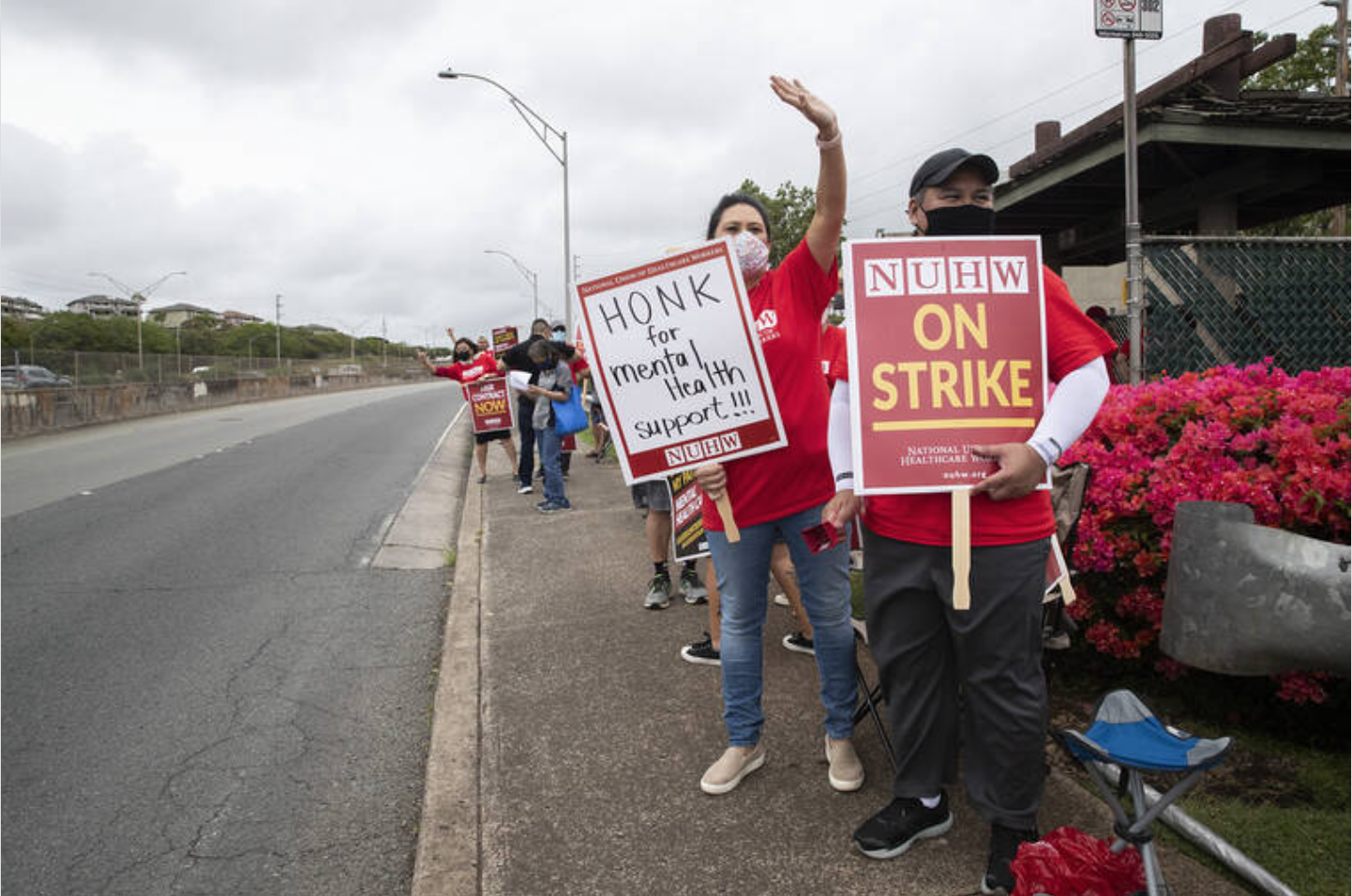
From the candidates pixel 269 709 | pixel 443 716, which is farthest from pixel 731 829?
pixel 269 709

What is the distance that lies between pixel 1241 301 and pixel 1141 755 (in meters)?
4.70

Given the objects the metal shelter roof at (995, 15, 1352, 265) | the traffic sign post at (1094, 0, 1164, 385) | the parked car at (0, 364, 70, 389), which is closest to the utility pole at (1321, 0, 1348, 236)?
the metal shelter roof at (995, 15, 1352, 265)

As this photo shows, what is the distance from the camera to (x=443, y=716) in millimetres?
4016

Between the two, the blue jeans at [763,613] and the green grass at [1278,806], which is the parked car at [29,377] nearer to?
the blue jeans at [763,613]

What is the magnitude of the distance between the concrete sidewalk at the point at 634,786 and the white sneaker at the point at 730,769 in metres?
0.04

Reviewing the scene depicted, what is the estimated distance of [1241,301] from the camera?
5.73 metres

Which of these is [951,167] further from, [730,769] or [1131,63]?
[1131,63]

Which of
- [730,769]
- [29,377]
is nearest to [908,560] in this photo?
[730,769]

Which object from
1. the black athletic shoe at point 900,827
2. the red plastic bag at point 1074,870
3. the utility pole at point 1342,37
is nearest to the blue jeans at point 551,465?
the black athletic shoe at point 900,827

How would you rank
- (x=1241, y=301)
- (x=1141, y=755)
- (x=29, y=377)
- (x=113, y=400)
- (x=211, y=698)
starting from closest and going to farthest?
(x=1141, y=755)
(x=211, y=698)
(x=1241, y=301)
(x=113, y=400)
(x=29, y=377)

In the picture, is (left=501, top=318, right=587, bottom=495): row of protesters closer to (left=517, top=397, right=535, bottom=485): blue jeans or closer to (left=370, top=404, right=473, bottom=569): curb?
(left=517, top=397, right=535, bottom=485): blue jeans

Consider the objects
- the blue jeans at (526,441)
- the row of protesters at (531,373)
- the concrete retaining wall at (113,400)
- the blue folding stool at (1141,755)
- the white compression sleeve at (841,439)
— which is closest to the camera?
the blue folding stool at (1141,755)

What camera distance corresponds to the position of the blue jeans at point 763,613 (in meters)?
3.08

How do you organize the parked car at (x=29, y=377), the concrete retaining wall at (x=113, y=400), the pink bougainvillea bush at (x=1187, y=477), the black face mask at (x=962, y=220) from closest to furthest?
the black face mask at (x=962, y=220) → the pink bougainvillea bush at (x=1187, y=477) → the concrete retaining wall at (x=113, y=400) → the parked car at (x=29, y=377)
